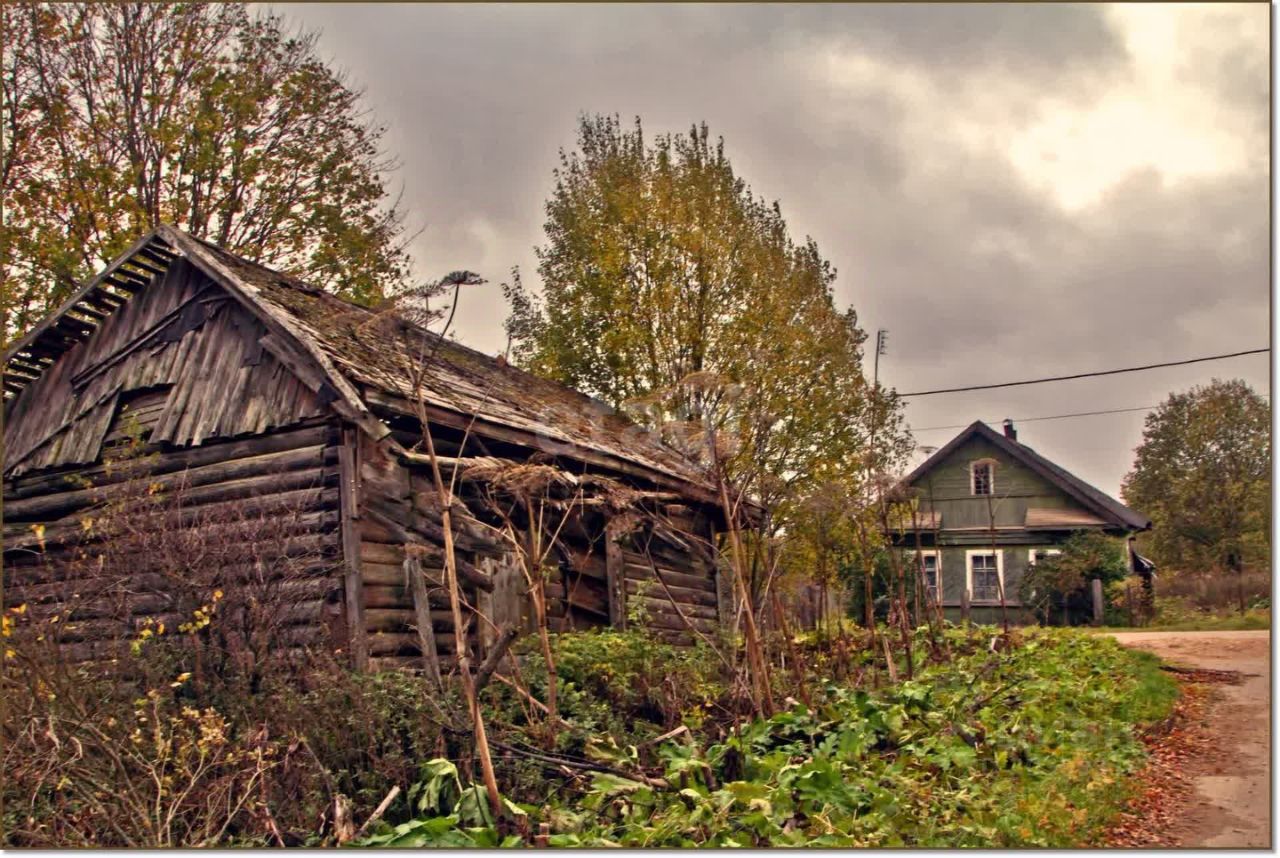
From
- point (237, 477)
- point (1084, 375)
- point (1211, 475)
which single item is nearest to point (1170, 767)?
point (1211, 475)

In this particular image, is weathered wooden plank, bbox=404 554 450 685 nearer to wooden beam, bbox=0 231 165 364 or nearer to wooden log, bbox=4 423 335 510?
wooden log, bbox=4 423 335 510

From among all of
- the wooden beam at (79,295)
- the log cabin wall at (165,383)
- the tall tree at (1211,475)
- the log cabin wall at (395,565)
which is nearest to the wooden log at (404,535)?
the log cabin wall at (395,565)

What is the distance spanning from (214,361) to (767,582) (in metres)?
5.73

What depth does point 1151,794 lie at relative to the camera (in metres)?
6.00

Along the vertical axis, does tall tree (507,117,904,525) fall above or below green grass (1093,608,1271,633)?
above

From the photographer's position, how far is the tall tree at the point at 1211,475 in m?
5.57

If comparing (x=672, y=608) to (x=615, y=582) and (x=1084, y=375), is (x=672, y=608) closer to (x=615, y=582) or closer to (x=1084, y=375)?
(x=615, y=582)

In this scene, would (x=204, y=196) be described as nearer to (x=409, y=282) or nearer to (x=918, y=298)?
(x=409, y=282)

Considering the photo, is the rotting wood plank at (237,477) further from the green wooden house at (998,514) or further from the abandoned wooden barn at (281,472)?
the green wooden house at (998,514)

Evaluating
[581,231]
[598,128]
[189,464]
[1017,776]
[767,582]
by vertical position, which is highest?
[598,128]

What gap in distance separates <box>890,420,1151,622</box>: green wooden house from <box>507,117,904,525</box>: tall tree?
9.59m

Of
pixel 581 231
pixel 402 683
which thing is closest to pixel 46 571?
pixel 402 683

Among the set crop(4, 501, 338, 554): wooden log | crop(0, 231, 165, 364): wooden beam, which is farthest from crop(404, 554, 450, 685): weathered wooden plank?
crop(0, 231, 165, 364): wooden beam

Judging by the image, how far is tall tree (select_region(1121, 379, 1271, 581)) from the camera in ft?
18.3
